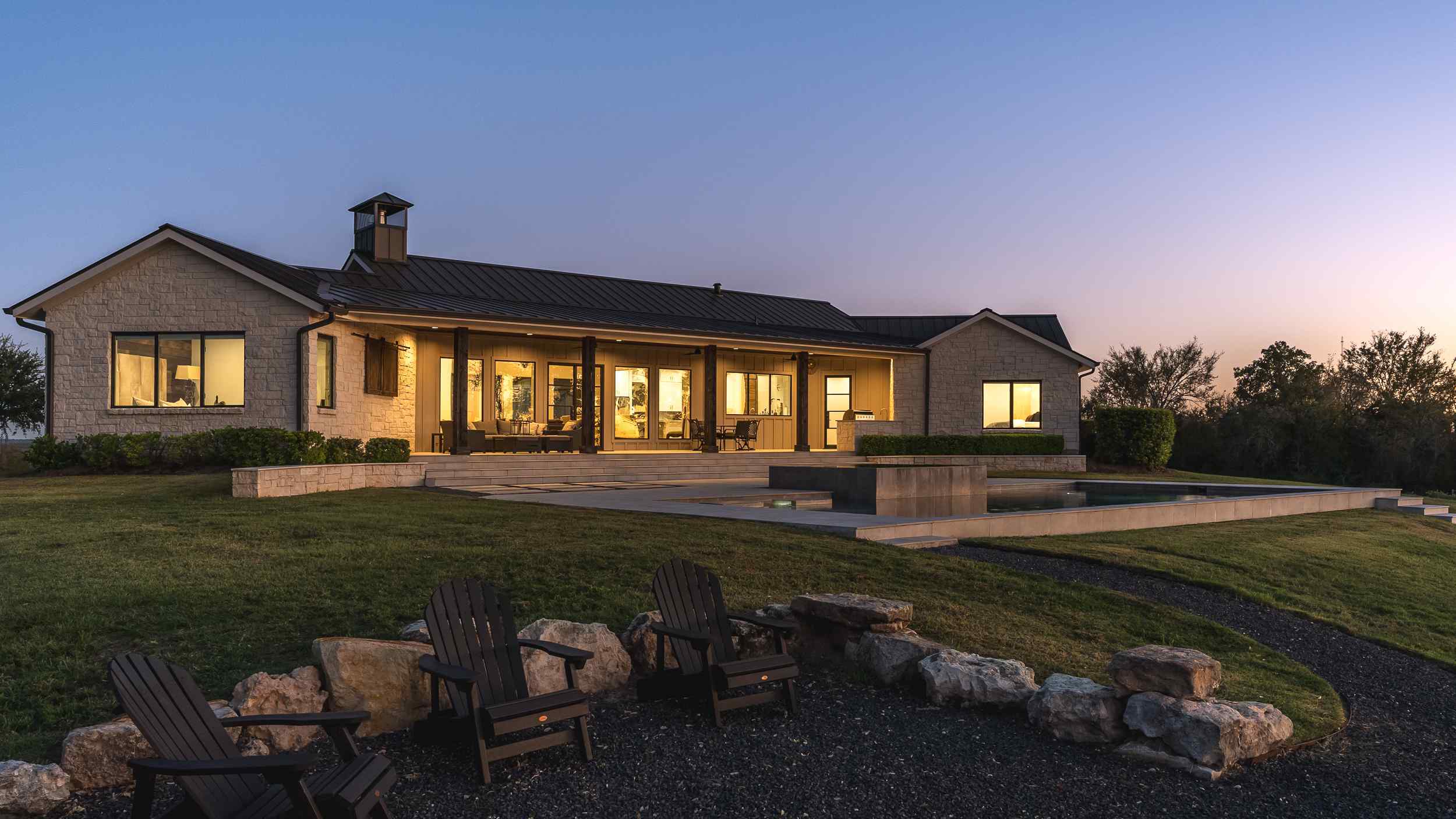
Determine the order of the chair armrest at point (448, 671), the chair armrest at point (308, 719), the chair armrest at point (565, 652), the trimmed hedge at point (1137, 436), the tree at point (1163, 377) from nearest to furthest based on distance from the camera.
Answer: the chair armrest at point (308, 719), the chair armrest at point (448, 671), the chair armrest at point (565, 652), the trimmed hedge at point (1137, 436), the tree at point (1163, 377)

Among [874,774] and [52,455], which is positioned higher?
[52,455]

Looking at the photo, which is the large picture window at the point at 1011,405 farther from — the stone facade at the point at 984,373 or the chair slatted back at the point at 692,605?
the chair slatted back at the point at 692,605

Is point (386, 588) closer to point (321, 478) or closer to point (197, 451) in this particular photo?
point (321, 478)

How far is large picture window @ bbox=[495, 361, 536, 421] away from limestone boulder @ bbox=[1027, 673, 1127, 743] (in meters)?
17.4

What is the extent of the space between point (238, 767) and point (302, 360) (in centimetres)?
1436

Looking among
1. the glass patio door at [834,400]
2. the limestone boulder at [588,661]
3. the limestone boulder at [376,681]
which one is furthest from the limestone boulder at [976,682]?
the glass patio door at [834,400]

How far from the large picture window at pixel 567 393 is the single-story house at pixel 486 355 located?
0.04 meters

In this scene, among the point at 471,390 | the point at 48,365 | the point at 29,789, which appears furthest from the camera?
the point at 471,390

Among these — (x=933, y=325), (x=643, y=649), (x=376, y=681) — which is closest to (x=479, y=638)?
(x=376, y=681)

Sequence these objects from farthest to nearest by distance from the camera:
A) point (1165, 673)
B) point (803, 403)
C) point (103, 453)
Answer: point (803, 403) < point (103, 453) < point (1165, 673)

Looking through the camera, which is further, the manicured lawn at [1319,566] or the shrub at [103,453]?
the shrub at [103,453]

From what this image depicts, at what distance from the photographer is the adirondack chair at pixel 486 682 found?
12.0ft

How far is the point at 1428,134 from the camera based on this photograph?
18.1 meters

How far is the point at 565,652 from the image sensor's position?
4102 millimetres
